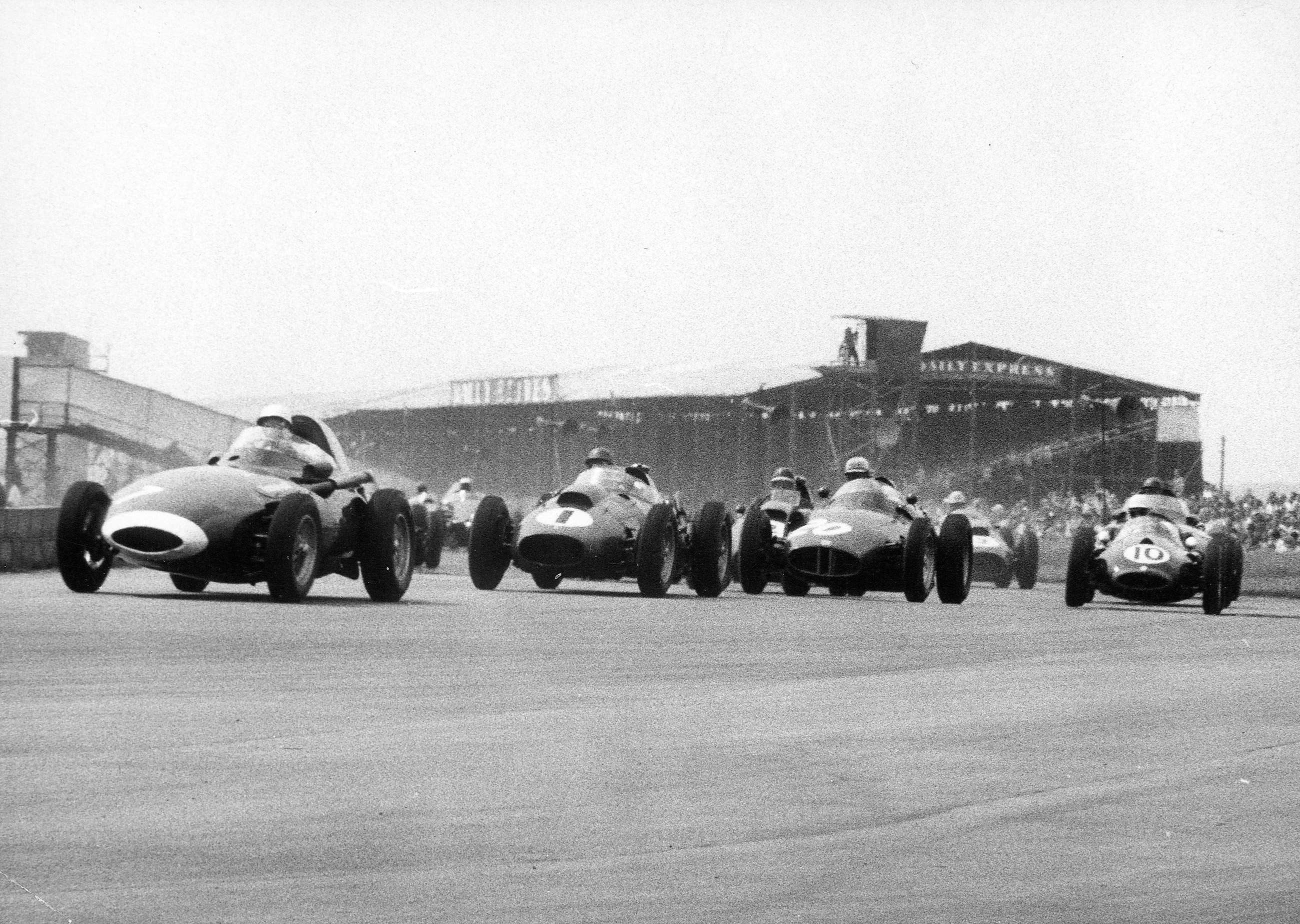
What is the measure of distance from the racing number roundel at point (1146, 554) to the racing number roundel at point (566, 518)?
6.95 metres

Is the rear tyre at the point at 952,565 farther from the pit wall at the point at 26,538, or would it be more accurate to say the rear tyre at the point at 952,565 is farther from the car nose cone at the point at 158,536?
the pit wall at the point at 26,538

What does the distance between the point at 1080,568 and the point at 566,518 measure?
6470mm

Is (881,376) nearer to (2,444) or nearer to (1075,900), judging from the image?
(2,444)

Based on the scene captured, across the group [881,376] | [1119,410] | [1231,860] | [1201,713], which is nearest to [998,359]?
[881,376]

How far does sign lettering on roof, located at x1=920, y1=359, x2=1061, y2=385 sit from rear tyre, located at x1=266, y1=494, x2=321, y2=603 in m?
44.9

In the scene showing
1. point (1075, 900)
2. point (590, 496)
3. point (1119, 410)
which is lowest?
point (1075, 900)

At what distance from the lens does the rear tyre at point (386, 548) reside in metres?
19.2

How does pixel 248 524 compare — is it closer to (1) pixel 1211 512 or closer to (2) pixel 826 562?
(2) pixel 826 562

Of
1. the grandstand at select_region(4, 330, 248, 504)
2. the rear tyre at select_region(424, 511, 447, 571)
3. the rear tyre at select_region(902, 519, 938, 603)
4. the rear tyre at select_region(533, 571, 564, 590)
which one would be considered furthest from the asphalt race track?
the grandstand at select_region(4, 330, 248, 504)

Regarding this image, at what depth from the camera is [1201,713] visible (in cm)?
1047

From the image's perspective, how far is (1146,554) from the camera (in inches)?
957

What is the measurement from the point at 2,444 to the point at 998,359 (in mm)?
30588

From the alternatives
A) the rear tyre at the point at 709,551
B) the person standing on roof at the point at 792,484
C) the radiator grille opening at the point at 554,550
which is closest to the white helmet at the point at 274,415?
the radiator grille opening at the point at 554,550

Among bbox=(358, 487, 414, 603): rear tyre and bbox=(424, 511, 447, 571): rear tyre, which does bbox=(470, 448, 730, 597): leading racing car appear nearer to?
bbox=(358, 487, 414, 603): rear tyre
